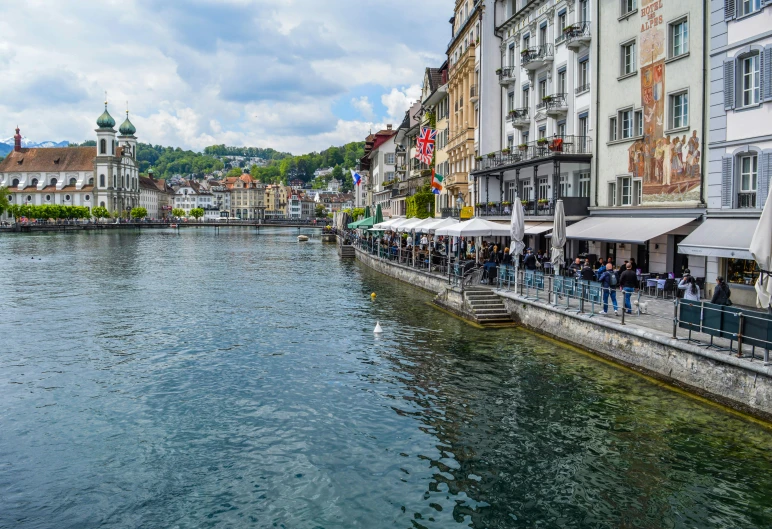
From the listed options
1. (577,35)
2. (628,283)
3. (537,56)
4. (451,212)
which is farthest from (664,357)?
(451,212)

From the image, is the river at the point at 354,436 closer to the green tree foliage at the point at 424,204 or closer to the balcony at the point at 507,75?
the balcony at the point at 507,75

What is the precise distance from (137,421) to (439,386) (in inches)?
307

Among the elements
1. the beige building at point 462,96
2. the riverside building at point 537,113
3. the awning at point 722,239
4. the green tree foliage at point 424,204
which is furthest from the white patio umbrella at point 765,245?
the green tree foliage at point 424,204

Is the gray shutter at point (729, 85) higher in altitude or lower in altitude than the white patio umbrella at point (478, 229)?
higher

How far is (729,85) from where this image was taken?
74.1ft

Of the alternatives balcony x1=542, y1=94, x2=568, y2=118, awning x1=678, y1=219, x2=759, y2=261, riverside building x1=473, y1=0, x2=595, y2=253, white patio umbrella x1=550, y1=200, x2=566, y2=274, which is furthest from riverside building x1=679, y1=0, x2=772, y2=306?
balcony x1=542, y1=94, x2=568, y2=118

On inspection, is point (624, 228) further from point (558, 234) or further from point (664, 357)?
point (664, 357)

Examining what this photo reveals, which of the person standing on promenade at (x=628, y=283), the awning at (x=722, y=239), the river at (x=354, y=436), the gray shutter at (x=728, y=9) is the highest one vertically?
the gray shutter at (x=728, y=9)

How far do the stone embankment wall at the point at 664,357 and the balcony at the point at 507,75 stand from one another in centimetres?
2117

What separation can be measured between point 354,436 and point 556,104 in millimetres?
26747

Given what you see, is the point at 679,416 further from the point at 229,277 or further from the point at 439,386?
the point at 229,277

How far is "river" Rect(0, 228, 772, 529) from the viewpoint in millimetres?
10938

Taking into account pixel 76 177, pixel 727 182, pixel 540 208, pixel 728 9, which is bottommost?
pixel 540 208

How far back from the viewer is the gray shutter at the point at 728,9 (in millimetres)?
22297
